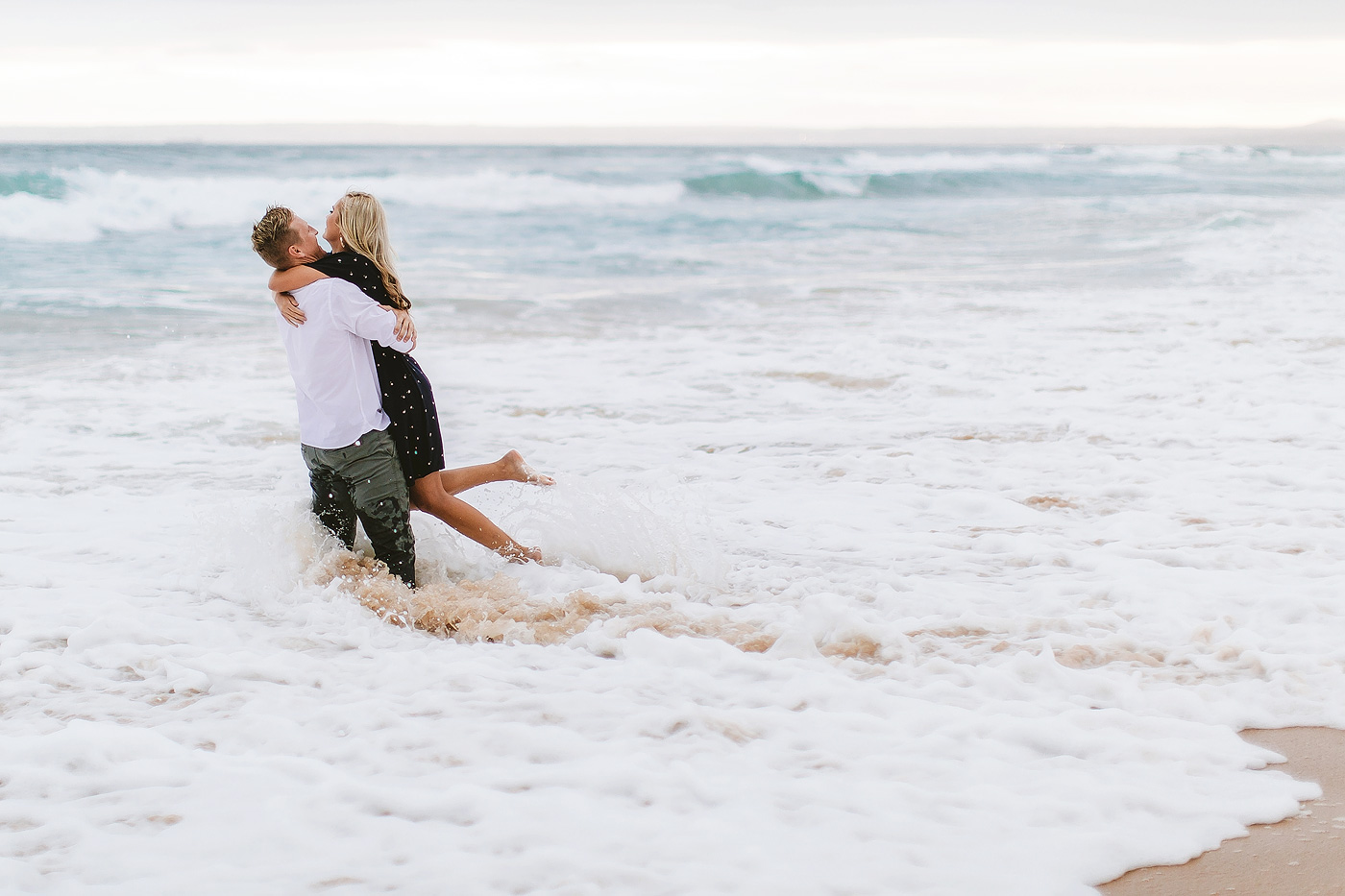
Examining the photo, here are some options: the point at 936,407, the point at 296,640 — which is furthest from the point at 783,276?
the point at 296,640

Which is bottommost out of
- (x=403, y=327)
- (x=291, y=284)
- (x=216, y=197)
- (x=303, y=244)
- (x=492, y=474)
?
(x=492, y=474)

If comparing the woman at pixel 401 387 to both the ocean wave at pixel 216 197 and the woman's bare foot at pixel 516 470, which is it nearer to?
the woman's bare foot at pixel 516 470

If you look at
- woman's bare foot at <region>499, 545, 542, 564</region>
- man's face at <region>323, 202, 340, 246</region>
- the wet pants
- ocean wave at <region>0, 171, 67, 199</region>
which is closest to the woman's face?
man's face at <region>323, 202, 340, 246</region>

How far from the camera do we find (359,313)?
4.24m

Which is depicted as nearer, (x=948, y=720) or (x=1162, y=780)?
(x=1162, y=780)

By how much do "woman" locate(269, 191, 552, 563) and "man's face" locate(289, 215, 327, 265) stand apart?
0.15 feet

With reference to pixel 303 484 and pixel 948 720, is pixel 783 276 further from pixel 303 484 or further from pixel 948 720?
pixel 948 720

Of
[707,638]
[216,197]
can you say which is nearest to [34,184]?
[216,197]

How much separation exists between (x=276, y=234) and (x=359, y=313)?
45 centimetres

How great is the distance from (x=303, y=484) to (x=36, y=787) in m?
2.95

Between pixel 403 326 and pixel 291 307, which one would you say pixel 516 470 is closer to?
pixel 403 326

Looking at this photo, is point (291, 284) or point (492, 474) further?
point (492, 474)

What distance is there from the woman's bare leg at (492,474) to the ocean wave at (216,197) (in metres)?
26.0

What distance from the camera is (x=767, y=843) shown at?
299cm
